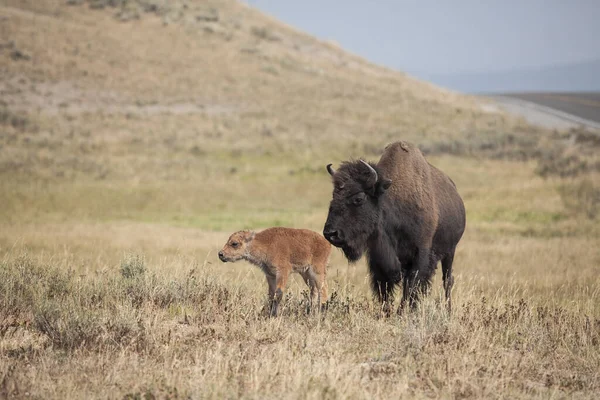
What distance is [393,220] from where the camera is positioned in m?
8.21

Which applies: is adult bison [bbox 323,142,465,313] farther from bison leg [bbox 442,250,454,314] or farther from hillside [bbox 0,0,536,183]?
hillside [bbox 0,0,536,183]

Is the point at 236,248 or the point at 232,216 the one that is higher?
the point at 236,248

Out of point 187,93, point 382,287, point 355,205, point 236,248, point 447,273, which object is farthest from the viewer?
point 187,93

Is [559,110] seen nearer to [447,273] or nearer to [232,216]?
[232,216]

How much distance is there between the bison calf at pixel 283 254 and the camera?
8.71 meters

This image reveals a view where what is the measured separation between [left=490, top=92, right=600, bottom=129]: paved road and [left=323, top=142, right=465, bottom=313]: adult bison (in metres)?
43.2

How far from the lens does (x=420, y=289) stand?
26.7 feet

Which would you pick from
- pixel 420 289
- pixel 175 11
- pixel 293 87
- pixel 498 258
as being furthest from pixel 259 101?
pixel 420 289

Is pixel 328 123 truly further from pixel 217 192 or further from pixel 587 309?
pixel 587 309

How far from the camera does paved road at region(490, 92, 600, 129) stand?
51969 millimetres

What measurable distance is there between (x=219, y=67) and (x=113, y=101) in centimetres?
1311

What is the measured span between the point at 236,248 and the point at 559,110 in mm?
60867

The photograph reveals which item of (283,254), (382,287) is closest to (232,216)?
(283,254)

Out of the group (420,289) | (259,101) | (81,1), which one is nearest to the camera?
(420,289)
